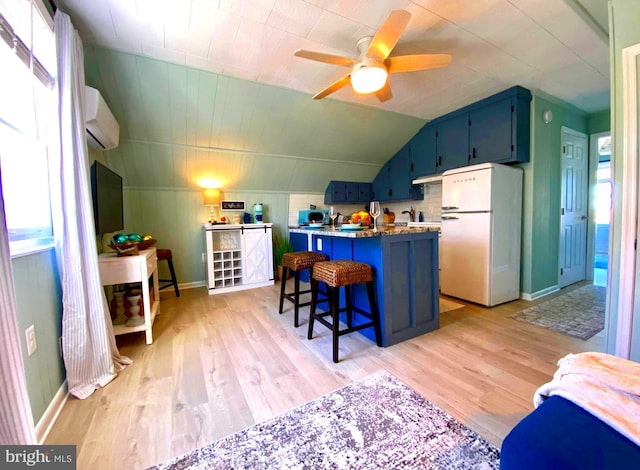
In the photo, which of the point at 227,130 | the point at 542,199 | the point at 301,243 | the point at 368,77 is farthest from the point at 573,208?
the point at 227,130

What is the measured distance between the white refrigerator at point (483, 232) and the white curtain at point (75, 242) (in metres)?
3.50

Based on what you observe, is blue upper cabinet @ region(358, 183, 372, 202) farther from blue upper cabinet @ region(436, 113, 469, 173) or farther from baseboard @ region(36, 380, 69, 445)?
baseboard @ region(36, 380, 69, 445)

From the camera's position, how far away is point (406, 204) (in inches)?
193

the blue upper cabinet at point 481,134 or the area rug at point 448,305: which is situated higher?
the blue upper cabinet at point 481,134

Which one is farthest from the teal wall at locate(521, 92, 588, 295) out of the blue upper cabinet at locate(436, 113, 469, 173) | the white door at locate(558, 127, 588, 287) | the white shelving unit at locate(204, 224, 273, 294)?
the white shelving unit at locate(204, 224, 273, 294)

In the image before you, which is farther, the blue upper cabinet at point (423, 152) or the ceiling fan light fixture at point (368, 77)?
the blue upper cabinet at point (423, 152)

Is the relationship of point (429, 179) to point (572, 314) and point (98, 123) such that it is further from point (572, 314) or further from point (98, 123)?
point (98, 123)

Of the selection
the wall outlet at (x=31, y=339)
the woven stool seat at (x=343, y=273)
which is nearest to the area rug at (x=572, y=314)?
the woven stool seat at (x=343, y=273)

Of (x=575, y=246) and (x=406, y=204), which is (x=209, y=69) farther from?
(x=575, y=246)

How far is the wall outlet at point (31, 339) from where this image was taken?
1.25 meters

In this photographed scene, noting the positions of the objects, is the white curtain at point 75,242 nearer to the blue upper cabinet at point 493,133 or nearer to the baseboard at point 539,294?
the blue upper cabinet at point 493,133

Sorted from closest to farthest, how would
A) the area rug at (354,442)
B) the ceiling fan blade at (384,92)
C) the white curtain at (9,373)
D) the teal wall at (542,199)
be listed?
the white curtain at (9,373)
the area rug at (354,442)
the ceiling fan blade at (384,92)
the teal wall at (542,199)

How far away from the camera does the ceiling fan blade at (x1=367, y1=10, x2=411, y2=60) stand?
1513 mm

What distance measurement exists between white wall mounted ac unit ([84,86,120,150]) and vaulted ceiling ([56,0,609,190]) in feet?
1.45
